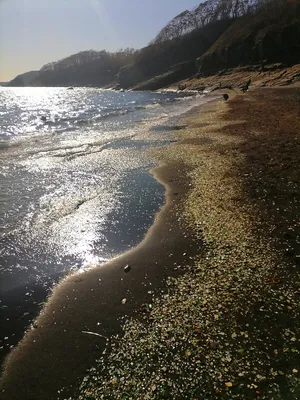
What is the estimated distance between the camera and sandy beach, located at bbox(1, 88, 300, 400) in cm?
598

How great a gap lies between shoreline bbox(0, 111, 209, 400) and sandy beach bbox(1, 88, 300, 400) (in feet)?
0.09

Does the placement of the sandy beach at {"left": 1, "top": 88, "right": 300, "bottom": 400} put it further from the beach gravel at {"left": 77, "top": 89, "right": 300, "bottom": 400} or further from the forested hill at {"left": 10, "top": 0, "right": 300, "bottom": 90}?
the forested hill at {"left": 10, "top": 0, "right": 300, "bottom": 90}

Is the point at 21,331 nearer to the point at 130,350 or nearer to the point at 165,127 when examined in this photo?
the point at 130,350

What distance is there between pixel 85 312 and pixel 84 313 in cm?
4

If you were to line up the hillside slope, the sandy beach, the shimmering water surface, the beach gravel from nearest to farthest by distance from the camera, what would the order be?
1. the beach gravel
2. the sandy beach
3. the shimmering water surface
4. the hillside slope

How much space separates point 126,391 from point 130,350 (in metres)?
0.94

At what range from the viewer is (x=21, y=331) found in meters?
7.64

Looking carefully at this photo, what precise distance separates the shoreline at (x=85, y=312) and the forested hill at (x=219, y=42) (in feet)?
304

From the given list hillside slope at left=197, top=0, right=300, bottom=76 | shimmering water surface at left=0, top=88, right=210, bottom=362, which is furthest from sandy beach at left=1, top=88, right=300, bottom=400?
hillside slope at left=197, top=0, right=300, bottom=76

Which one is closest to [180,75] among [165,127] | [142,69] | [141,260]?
[142,69]

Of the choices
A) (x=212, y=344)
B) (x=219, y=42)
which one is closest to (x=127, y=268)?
(x=212, y=344)

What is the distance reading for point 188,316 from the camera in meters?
7.38

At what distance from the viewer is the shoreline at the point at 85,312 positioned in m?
6.36

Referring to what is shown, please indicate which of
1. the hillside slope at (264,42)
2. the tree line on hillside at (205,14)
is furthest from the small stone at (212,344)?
the tree line on hillside at (205,14)
